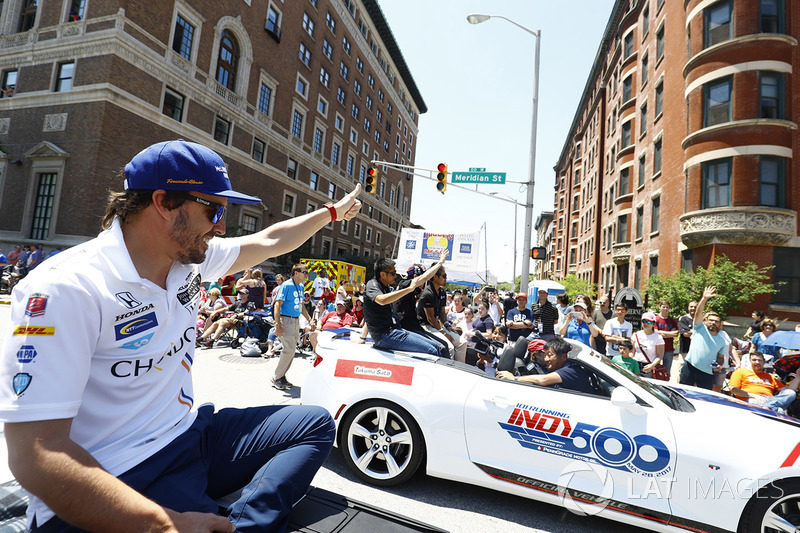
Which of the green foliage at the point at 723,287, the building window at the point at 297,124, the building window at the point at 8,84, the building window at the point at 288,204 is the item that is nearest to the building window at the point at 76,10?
the building window at the point at 8,84

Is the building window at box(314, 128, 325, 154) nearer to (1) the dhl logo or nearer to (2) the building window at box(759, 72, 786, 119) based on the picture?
(2) the building window at box(759, 72, 786, 119)

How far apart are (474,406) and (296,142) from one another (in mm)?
34321

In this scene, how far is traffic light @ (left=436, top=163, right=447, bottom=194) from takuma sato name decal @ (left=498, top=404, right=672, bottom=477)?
41.5 feet

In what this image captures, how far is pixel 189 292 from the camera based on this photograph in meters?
1.67

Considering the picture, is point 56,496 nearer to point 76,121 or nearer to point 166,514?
point 166,514

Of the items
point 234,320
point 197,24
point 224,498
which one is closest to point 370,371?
point 224,498

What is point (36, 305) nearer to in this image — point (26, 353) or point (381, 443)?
point (26, 353)

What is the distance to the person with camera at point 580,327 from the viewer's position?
26.2 feet

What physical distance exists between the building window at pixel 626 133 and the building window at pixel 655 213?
21.9ft

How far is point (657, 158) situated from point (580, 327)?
690 inches

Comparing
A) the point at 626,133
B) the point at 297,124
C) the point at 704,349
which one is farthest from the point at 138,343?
the point at 297,124

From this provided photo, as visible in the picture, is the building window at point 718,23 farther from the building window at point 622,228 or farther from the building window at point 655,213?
the building window at point 622,228

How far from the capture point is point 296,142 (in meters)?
34.0

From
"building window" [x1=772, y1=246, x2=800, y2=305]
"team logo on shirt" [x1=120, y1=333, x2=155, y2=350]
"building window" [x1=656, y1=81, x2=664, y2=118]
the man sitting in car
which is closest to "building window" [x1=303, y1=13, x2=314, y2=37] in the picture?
"building window" [x1=656, y1=81, x2=664, y2=118]
